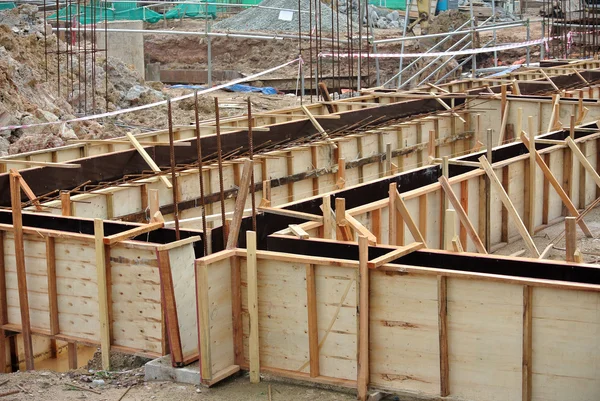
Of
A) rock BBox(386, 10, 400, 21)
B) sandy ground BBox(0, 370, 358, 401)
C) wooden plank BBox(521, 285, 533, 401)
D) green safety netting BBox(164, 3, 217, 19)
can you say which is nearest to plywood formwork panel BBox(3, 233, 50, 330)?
sandy ground BBox(0, 370, 358, 401)

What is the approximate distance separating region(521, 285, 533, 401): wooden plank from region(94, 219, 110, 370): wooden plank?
14.4 feet

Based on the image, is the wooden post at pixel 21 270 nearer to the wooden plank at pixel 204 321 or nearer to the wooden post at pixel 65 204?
the wooden post at pixel 65 204

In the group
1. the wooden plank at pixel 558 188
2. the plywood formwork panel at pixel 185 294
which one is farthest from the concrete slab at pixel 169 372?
the wooden plank at pixel 558 188

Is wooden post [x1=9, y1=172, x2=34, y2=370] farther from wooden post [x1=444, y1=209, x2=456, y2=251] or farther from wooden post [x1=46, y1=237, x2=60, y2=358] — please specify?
wooden post [x1=444, y1=209, x2=456, y2=251]

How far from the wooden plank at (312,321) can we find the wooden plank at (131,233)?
2.10m

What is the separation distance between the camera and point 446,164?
51.1 feet

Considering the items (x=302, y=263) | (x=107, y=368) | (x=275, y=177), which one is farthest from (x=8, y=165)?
(x=302, y=263)

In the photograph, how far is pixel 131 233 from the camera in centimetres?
1062

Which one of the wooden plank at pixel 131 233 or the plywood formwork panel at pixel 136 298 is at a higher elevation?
the wooden plank at pixel 131 233

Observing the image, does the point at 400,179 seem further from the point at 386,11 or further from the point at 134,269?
the point at 386,11

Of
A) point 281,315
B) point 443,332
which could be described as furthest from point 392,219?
point 443,332

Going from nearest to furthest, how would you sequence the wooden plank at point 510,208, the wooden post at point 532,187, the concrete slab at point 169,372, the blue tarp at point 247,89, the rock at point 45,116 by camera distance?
the concrete slab at point 169,372, the wooden plank at point 510,208, the wooden post at point 532,187, the rock at point 45,116, the blue tarp at point 247,89

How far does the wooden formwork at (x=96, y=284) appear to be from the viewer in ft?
33.4

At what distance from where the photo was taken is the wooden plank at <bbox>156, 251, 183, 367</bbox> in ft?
32.6
